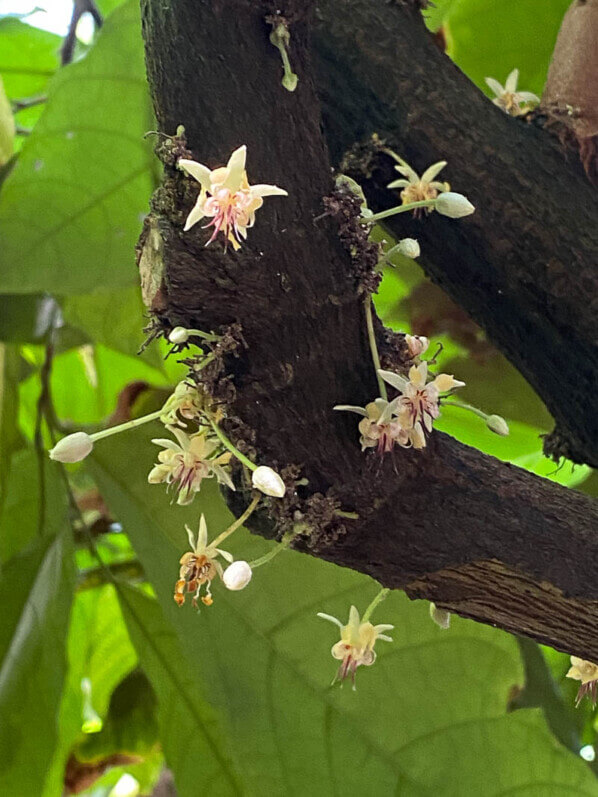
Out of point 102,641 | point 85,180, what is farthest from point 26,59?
point 102,641

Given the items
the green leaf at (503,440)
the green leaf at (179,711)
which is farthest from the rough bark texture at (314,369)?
the green leaf at (503,440)

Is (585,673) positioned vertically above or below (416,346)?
below

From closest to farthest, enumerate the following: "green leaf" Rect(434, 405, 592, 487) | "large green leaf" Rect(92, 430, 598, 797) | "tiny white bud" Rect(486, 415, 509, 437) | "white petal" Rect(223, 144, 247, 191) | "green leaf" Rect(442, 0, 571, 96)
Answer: "white petal" Rect(223, 144, 247, 191) → "tiny white bud" Rect(486, 415, 509, 437) → "large green leaf" Rect(92, 430, 598, 797) → "green leaf" Rect(442, 0, 571, 96) → "green leaf" Rect(434, 405, 592, 487)

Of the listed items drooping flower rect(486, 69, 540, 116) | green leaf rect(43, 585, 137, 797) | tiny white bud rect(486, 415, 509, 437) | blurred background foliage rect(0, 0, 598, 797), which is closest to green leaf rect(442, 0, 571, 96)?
blurred background foliage rect(0, 0, 598, 797)

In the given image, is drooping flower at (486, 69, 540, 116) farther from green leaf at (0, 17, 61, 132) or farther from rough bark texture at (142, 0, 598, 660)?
green leaf at (0, 17, 61, 132)

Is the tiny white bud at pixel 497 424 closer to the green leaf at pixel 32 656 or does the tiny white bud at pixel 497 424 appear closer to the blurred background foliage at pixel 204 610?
the blurred background foliage at pixel 204 610

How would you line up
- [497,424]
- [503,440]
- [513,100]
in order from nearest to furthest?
1. [497,424]
2. [513,100]
3. [503,440]

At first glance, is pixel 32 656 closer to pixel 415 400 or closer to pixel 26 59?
pixel 415 400

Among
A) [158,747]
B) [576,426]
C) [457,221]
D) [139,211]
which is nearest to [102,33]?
[139,211]
